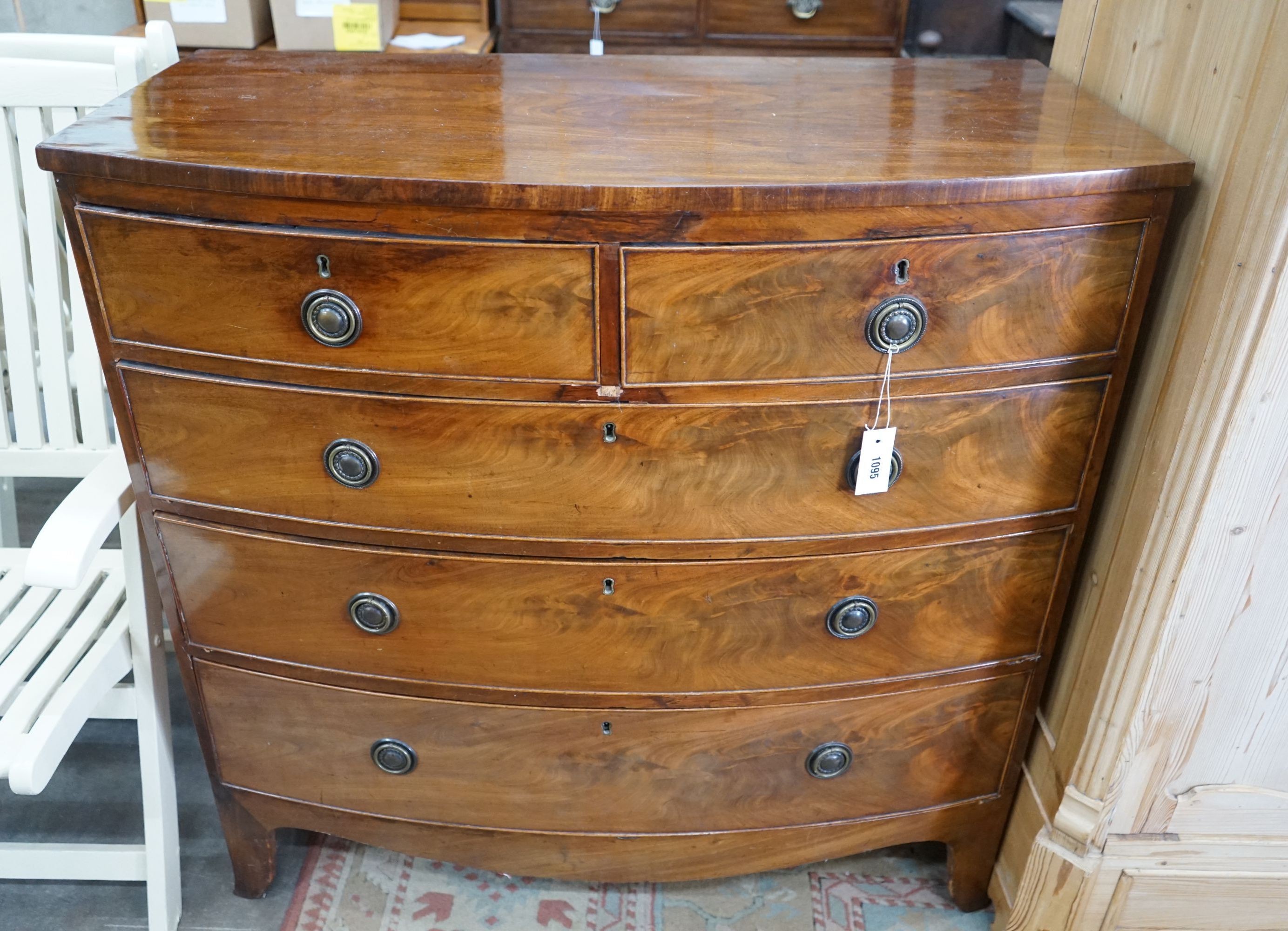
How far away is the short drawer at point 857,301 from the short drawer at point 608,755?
0.48 m

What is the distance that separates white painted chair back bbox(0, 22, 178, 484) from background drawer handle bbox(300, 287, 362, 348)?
52 cm

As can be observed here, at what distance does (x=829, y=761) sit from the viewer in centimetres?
140

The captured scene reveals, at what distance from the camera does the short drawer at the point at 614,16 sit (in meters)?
2.59

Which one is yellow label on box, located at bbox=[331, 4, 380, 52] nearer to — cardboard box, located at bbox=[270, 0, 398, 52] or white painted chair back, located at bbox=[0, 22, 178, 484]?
cardboard box, located at bbox=[270, 0, 398, 52]

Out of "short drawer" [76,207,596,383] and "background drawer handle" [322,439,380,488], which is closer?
"short drawer" [76,207,596,383]

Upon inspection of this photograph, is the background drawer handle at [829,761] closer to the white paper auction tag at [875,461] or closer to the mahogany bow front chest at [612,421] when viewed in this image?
the mahogany bow front chest at [612,421]

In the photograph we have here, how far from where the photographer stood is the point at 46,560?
45.8 inches

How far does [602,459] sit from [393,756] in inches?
21.1

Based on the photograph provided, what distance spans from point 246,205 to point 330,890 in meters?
1.07

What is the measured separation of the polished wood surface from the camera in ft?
3.35

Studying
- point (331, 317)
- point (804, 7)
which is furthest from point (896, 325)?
point (804, 7)

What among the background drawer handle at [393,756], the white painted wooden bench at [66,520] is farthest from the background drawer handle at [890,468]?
the white painted wooden bench at [66,520]

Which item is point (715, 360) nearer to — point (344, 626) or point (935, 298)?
point (935, 298)

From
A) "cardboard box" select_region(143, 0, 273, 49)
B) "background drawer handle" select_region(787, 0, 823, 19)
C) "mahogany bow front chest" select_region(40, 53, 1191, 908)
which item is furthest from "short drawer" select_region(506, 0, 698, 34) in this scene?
"mahogany bow front chest" select_region(40, 53, 1191, 908)
